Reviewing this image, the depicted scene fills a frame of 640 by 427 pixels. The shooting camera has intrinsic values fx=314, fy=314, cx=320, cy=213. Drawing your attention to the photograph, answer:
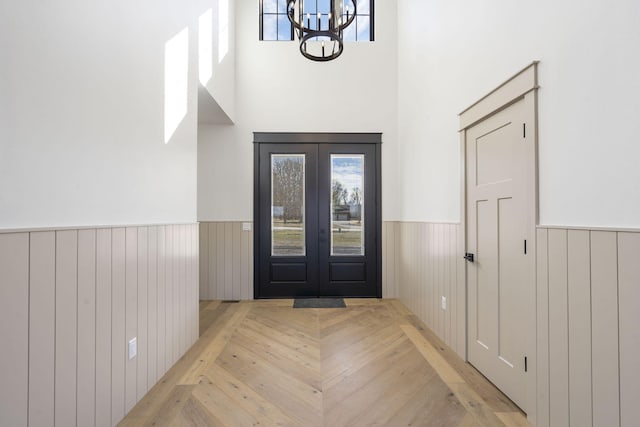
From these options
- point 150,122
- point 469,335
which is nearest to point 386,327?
point 469,335

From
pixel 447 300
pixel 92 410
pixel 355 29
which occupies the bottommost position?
pixel 92 410

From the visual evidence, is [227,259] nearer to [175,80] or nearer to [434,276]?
[175,80]

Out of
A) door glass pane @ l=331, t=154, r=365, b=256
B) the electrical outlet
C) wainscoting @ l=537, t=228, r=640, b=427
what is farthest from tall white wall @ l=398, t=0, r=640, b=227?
the electrical outlet

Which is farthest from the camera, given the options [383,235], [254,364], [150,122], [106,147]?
[383,235]

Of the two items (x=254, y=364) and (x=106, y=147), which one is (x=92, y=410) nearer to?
(x=254, y=364)

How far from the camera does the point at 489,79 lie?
232 cm

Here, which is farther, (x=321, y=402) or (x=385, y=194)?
(x=385, y=194)

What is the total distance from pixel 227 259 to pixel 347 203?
6.44ft

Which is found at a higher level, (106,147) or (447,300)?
(106,147)

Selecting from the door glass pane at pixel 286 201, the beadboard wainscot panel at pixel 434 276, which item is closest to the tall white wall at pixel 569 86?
the beadboard wainscot panel at pixel 434 276

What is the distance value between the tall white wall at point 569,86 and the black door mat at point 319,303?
2066mm

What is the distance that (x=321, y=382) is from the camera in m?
2.30

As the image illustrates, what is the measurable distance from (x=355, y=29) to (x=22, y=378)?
5261 mm

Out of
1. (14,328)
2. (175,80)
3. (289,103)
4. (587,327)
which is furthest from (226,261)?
(587,327)
